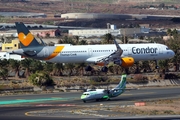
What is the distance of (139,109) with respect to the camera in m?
72.0

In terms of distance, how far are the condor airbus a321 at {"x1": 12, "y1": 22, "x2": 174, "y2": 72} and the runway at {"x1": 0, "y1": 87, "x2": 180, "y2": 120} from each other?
7.25 m

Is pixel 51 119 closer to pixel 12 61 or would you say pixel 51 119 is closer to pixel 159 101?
pixel 159 101

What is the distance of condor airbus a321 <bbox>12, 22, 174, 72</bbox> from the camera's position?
101 meters

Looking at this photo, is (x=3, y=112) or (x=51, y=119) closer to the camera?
(x=51, y=119)

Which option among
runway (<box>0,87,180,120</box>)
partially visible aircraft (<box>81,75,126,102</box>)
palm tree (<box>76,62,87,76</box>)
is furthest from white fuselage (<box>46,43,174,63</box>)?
partially visible aircraft (<box>81,75,126,102</box>)

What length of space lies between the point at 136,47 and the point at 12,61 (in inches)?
949

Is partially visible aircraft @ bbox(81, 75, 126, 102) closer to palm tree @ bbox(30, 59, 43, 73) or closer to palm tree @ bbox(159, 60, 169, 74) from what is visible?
palm tree @ bbox(159, 60, 169, 74)

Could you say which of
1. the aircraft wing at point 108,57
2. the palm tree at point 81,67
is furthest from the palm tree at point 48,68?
the aircraft wing at point 108,57

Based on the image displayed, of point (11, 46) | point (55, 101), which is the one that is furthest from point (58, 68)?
point (11, 46)

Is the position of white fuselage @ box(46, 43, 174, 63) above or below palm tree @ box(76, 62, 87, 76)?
above

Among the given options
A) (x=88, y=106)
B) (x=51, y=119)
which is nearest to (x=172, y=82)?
(x=88, y=106)

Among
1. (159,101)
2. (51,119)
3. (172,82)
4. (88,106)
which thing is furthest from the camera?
(172,82)

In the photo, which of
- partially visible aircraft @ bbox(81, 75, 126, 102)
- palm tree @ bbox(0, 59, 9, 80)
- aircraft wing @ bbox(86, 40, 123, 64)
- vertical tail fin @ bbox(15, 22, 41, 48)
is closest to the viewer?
partially visible aircraft @ bbox(81, 75, 126, 102)

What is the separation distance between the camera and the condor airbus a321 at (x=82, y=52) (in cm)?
10125
